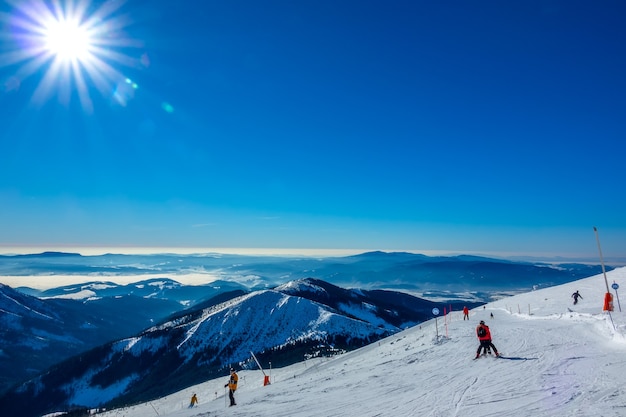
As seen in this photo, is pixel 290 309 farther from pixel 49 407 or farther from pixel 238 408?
pixel 238 408

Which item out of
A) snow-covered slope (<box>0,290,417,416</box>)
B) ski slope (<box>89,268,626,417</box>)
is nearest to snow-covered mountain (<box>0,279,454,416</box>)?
snow-covered slope (<box>0,290,417,416</box>)

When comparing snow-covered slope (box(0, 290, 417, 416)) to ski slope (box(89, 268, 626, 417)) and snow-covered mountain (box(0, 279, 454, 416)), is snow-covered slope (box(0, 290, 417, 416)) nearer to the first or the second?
snow-covered mountain (box(0, 279, 454, 416))

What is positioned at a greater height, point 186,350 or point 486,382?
point 486,382

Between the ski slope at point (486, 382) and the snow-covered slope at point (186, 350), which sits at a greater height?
the ski slope at point (486, 382)

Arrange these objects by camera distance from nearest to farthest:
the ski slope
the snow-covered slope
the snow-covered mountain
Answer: the ski slope
the snow-covered mountain
the snow-covered slope

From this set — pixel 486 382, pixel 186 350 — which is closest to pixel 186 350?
pixel 186 350

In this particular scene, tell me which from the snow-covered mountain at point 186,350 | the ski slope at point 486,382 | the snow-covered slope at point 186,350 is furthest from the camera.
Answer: the snow-covered slope at point 186,350

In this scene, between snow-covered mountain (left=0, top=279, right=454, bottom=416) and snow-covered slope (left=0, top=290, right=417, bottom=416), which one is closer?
snow-covered mountain (left=0, top=279, right=454, bottom=416)

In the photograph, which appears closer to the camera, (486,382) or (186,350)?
(486,382)

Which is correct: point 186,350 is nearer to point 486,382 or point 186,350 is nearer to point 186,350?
point 186,350

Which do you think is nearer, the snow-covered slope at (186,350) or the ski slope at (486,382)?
the ski slope at (486,382)

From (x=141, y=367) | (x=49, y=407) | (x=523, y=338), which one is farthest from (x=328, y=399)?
(x=49, y=407)

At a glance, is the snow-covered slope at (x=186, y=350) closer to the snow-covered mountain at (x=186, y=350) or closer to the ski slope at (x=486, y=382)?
the snow-covered mountain at (x=186, y=350)

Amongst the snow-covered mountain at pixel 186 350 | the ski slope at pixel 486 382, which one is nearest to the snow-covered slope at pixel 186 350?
the snow-covered mountain at pixel 186 350
